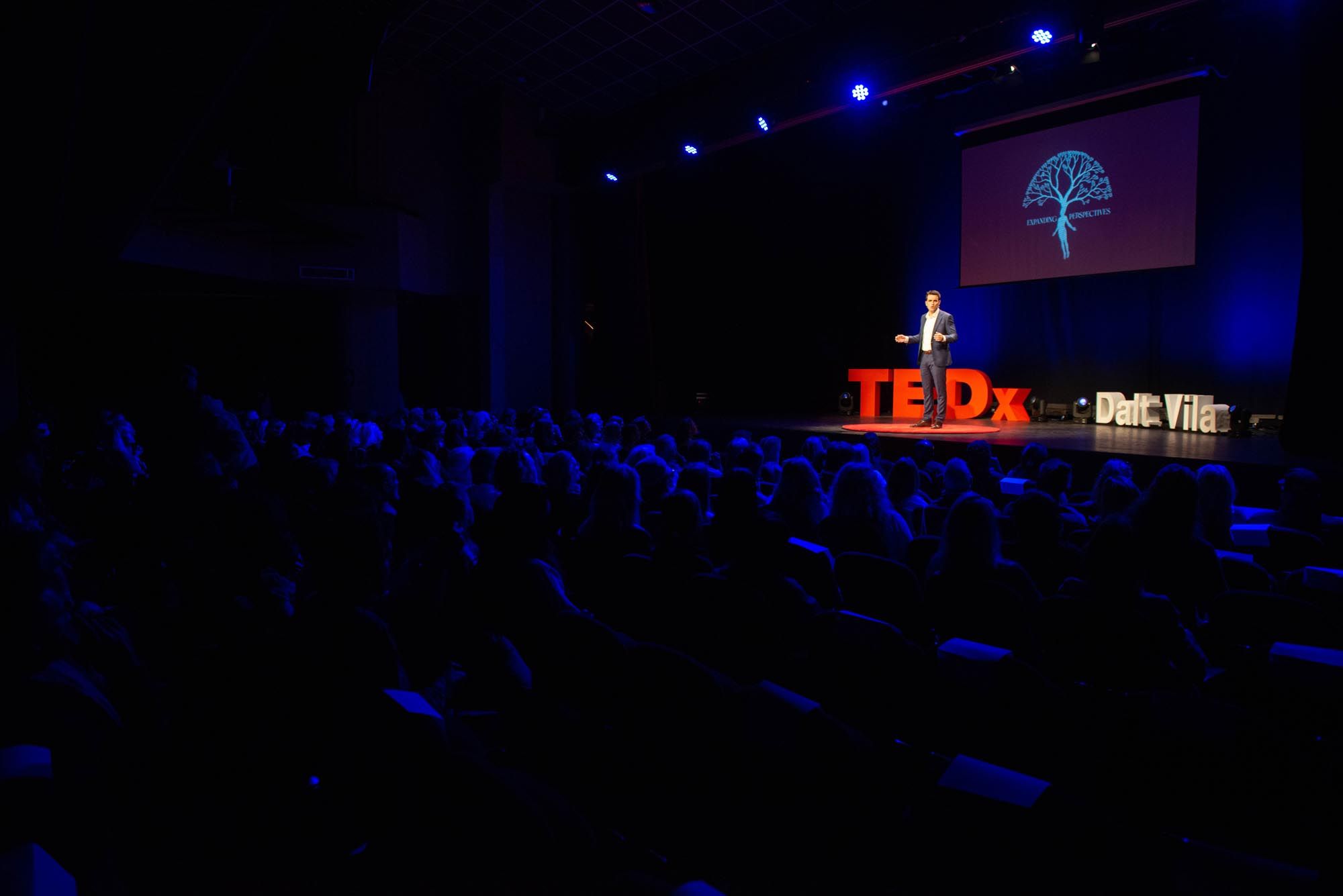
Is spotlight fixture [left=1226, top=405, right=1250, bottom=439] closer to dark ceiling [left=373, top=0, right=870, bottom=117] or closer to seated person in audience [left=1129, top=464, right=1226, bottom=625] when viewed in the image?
dark ceiling [left=373, top=0, right=870, bottom=117]

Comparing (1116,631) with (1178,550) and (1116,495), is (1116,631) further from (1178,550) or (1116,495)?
(1116,495)

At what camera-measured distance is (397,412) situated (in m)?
12.2

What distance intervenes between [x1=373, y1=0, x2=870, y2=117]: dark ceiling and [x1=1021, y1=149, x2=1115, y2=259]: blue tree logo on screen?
4.09 m

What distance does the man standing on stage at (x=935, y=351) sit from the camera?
9.02 metres

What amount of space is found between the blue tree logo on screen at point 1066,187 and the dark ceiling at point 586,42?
161 inches

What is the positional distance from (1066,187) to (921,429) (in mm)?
4214

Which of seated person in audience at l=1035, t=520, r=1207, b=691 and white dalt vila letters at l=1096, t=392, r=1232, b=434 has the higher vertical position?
white dalt vila letters at l=1096, t=392, r=1232, b=434

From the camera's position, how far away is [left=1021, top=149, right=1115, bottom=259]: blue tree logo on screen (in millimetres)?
10133

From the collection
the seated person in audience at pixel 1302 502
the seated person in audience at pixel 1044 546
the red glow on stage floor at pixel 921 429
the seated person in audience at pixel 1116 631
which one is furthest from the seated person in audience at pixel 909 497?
the red glow on stage floor at pixel 921 429

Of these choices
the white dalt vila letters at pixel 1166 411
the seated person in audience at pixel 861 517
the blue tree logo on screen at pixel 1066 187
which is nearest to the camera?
the seated person in audience at pixel 861 517

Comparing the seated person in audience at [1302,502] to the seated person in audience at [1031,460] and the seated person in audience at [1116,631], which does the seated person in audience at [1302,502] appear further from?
the seated person in audience at [1116,631]

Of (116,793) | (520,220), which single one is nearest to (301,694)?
(116,793)

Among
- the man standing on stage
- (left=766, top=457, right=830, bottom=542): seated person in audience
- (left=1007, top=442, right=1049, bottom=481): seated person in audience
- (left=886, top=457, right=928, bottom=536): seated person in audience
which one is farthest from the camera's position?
the man standing on stage

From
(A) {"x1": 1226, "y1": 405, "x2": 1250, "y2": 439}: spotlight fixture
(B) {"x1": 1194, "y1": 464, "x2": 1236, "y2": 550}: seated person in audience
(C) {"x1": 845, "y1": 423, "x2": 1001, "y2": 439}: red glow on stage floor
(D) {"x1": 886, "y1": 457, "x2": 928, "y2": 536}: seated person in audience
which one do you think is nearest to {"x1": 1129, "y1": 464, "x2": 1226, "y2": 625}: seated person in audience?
(B) {"x1": 1194, "y1": 464, "x2": 1236, "y2": 550}: seated person in audience
